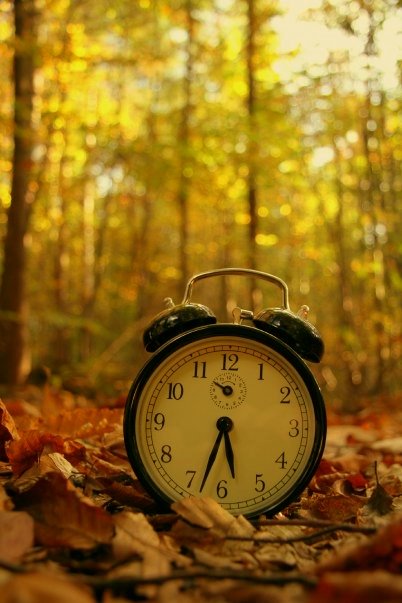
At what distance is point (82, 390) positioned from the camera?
7.67 meters

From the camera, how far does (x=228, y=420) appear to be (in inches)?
74.6

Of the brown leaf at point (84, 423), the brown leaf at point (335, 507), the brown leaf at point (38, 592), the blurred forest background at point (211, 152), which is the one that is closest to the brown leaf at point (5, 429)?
the brown leaf at point (84, 423)

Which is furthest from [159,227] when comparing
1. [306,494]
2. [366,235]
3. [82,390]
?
[306,494]

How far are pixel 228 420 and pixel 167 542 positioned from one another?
1.46 ft

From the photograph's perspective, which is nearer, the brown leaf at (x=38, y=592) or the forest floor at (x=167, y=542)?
the brown leaf at (x=38, y=592)

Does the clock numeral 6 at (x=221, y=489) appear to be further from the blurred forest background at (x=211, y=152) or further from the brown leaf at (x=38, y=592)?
the blurred forest background at (x=211, y=152)

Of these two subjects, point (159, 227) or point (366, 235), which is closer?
point (366, 235)

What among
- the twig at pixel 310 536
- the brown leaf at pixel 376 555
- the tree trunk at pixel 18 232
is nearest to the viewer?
the brown leaf at pixel 376 555

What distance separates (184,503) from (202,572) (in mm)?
426

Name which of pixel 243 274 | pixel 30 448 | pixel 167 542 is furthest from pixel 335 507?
pixel 30 448

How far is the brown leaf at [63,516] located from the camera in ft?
4.75

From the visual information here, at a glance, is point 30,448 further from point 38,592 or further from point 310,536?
point 38,592

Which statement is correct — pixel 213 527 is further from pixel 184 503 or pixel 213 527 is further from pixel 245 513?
pixel 245 513

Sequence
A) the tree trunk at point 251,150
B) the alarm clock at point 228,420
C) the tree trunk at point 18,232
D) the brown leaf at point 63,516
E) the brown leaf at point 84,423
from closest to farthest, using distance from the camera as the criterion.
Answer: the brown leaf at point 63,516
the alarm clock at point 228,420
the brown leaf at point 84,423
the tree trunk at point 18,232
the tree trunk at point 251,150
